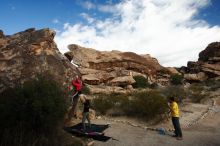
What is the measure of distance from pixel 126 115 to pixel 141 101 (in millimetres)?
1225

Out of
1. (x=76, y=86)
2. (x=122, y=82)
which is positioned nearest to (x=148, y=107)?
(x=76, y=86)

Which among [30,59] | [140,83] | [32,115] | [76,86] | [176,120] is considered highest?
[140,83]

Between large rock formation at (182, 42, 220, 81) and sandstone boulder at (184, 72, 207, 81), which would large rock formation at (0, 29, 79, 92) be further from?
large rock formation at (182, 42, 220, 81)

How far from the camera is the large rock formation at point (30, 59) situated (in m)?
11.5

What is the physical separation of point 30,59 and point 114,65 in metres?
36.2

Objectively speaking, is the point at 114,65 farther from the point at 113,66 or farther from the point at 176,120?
the point at 176,120

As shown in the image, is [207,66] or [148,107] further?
[207,66]

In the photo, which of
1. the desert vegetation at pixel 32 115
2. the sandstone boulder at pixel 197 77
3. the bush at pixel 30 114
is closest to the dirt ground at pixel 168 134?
the desert vegetation at pixel 32 115

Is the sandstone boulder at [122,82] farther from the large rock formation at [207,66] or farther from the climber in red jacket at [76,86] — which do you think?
the climber in red jacket at [76,86]

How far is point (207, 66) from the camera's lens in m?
53.3

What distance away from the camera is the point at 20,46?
1295 centimetres

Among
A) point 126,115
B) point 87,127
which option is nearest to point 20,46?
point 87,127

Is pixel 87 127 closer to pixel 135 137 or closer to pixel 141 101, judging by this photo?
pixel 135 137

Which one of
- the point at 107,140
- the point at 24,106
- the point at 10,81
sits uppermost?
the point at 10,81
